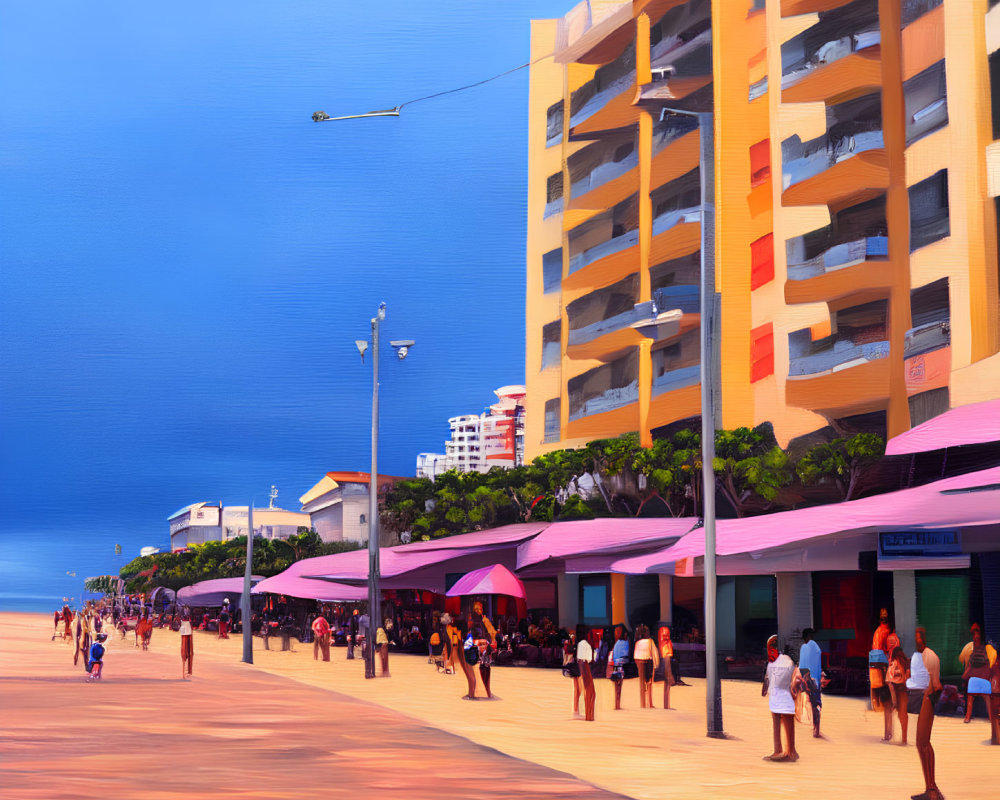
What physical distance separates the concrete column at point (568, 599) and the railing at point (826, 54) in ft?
57.1

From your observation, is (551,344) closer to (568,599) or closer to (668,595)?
(568,599)

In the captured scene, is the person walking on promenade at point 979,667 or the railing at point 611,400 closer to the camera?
the person walking on promenade at point 979,667

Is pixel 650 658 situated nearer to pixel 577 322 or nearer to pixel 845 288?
pixel 845 288

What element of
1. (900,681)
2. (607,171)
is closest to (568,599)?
(607,171)

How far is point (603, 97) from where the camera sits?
174ft

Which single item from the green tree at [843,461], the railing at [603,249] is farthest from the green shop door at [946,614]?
the railing at [603,249]

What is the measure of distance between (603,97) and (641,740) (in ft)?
125

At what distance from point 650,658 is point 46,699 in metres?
11.4

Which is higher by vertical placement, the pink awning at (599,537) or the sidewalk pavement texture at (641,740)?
the pink awning at (599,537)

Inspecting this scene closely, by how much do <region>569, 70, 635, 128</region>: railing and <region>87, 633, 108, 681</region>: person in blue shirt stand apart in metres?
29.5

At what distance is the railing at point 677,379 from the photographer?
4650 cm

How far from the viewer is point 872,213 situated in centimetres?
3834

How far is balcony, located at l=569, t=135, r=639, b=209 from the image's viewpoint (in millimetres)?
52000

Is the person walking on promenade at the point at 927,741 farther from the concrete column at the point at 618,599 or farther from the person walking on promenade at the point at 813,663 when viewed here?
the concrete column at the point at 618,599
